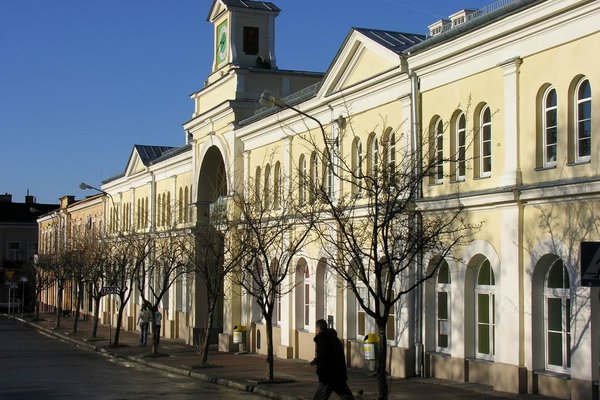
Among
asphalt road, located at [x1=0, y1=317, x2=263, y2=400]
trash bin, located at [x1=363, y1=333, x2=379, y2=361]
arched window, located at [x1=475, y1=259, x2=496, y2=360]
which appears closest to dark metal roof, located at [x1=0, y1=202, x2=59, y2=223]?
asphalt road, located at [x1=0, y1=317, x2=263, y2=400]

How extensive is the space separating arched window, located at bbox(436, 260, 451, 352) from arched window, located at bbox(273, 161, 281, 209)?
30.5 feet

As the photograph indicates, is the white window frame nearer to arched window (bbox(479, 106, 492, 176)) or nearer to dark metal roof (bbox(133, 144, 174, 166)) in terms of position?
arched window (bbox(479, 106, 492, 176))

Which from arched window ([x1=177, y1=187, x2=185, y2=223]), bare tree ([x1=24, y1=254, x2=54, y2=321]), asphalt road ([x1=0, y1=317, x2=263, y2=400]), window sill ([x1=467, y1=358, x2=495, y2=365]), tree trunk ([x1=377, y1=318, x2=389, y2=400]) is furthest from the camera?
bare tree ([x1=24, y1=254, x2=54, y2=321])

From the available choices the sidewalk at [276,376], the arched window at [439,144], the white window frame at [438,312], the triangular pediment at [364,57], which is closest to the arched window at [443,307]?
the white window frame at [438,312]

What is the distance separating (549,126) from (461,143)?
11.5ft

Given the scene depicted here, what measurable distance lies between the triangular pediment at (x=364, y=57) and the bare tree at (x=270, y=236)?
362cm

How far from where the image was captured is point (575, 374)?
19047mm

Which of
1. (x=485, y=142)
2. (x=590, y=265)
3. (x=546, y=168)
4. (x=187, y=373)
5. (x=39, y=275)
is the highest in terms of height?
(x=485, y=142)

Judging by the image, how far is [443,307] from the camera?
24.4 m

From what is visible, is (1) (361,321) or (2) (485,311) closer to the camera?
(2) (485,311)

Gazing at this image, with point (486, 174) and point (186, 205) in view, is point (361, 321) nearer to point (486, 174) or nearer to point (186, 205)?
point (486, 174)

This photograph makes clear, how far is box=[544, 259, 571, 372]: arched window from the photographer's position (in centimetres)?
1978

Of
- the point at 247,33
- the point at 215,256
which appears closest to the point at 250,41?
the point at 247,33

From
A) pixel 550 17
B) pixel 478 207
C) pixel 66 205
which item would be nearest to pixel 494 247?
pixel 478 207
